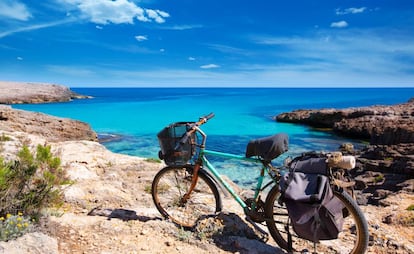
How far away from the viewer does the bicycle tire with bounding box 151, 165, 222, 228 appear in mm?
4344

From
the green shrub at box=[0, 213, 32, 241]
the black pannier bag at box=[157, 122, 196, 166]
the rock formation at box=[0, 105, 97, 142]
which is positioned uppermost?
the black pannier bag at box=[157, 122, 196, 166]

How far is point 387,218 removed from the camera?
213 inches

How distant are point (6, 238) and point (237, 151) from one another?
20.7m

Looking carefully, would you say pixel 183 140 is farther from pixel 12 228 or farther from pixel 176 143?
pixel 12 228

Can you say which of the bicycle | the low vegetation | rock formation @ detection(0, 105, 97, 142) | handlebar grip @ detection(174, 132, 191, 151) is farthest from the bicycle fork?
rock formation @ detection(0, 105, 97, 142)

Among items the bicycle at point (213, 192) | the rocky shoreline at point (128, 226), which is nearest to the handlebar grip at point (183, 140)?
the bicycle at point (213, 192)

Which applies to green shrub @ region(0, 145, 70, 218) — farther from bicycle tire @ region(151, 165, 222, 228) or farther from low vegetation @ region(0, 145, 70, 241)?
bicycle tire @ region(151, 165, 222, 228)

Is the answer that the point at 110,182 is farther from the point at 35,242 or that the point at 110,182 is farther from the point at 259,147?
the point at 259,147

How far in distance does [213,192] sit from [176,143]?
0.90m

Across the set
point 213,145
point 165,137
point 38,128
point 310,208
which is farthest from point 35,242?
point 213,145

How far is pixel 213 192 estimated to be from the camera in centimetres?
417

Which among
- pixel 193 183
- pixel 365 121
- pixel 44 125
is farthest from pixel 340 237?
pixel 365 121

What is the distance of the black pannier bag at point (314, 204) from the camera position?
294cm

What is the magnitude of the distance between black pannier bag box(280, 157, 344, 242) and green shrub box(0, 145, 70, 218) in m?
3.14
